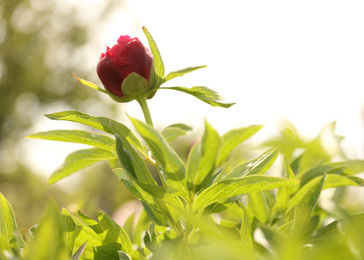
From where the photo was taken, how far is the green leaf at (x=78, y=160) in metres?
0.31

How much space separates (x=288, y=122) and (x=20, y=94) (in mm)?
8761

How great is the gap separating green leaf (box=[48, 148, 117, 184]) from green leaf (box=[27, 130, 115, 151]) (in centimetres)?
2

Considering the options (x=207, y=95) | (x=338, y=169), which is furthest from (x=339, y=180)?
(x=207, y=95)

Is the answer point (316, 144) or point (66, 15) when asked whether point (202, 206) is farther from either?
point (66, 15)

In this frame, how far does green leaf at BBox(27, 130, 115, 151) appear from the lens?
0.28 metres

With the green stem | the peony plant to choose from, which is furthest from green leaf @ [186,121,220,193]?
the green stem

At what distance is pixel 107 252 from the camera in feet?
0.89

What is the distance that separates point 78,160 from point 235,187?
0.15 meters

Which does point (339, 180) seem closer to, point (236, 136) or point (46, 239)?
point (236, 136)

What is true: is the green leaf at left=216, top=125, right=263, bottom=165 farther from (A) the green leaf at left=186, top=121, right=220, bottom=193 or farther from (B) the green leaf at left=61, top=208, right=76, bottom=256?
(B) the green leaf at left=61, top=208, right=76, bottom=256

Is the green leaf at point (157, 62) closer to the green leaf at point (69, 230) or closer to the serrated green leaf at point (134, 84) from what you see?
the serrated green leaf at point (134, 84)

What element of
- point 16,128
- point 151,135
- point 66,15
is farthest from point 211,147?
point 66,15

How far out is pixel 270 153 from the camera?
26 cm

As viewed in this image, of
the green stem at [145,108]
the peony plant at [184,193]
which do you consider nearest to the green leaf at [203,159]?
the peony plant at [184,193]
